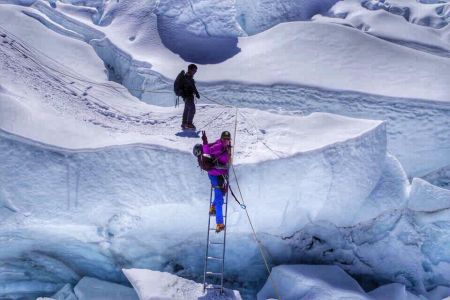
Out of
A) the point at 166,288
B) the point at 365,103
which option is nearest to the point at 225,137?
the point at 166,288

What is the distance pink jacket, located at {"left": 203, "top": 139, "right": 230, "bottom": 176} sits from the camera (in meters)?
5.52

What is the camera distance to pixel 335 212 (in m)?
6.75

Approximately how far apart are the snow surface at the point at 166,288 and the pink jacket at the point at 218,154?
5.11 ft

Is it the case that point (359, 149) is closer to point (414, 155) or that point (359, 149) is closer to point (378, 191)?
point (378, 191)

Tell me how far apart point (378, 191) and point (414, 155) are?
178 centimetres

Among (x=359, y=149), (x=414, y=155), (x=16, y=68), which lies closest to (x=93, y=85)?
(x=16, y=68)

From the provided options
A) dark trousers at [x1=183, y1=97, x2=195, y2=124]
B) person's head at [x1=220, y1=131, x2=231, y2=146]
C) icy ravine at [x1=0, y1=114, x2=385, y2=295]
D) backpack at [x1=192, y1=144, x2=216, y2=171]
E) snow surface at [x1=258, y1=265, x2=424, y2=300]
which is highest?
dark trousers at [x1=183, y1=97, x2=195, y2=124]

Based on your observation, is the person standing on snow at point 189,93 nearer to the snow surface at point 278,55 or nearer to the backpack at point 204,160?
the backpack at point 204,160

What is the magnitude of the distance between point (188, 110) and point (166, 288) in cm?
289

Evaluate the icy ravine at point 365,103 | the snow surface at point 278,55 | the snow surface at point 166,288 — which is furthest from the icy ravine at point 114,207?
the snow surface at point 278,55

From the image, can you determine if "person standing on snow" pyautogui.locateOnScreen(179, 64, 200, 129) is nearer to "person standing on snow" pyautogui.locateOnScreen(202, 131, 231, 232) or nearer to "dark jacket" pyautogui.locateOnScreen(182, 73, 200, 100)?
"dark jacket" pyautogui.locateOnScreen(182, 73, 200, 100)

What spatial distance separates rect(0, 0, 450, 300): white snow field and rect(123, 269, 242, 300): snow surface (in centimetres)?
61

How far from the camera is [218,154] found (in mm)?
5535

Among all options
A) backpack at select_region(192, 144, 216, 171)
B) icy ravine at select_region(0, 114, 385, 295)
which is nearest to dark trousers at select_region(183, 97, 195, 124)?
icy ravine at select_region(0, 114, 385, 295)
